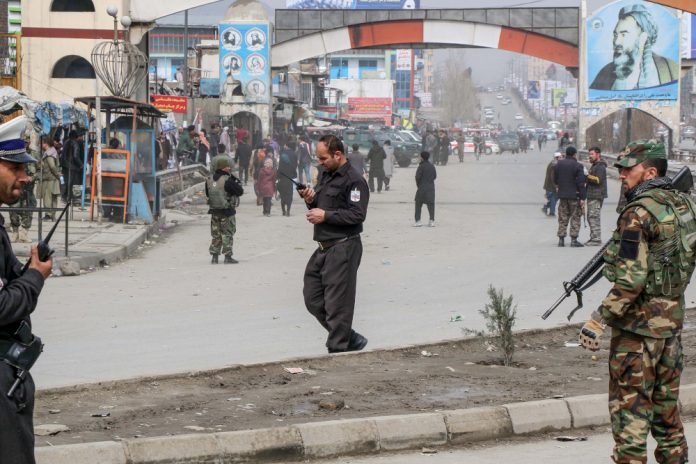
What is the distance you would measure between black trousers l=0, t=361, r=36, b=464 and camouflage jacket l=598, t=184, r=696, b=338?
2.69 metres

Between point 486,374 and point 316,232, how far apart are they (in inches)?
63.1

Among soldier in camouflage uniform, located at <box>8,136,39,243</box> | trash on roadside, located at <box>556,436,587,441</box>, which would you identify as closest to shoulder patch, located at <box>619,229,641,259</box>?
trash on roadside, located at <box>556,436,587,441</box>

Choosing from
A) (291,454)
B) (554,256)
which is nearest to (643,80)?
(554,256)

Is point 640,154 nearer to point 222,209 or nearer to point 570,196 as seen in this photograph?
point 222,209

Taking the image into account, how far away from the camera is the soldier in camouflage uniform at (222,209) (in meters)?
18.6

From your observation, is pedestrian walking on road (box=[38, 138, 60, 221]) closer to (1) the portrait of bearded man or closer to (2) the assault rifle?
(2) the assault rifle

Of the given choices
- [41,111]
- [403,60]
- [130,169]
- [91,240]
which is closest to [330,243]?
[91,240]

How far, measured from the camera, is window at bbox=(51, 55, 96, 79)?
37.0 meters

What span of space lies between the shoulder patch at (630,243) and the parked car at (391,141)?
5148 cm

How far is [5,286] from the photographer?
14.3ft

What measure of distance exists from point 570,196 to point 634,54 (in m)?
34.4

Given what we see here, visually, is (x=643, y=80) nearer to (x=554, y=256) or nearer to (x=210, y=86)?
(x=210, y=86)

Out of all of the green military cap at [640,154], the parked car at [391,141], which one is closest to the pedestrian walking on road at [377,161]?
the parked car at [391,141]

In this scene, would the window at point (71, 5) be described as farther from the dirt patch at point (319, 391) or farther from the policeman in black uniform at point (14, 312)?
the policeman in black uniform at point (14, 312)
